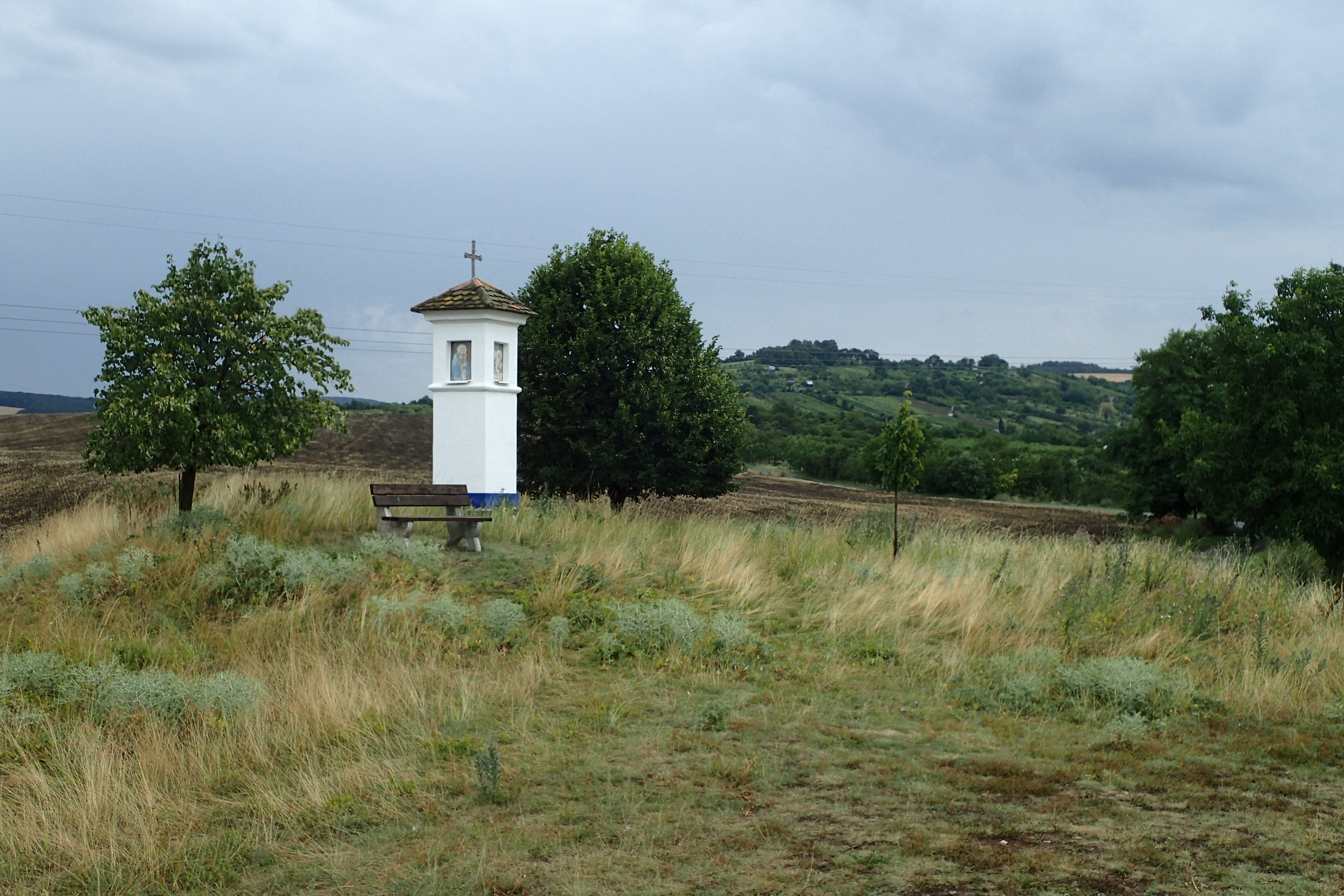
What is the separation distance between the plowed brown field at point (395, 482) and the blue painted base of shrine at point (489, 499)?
236 inches

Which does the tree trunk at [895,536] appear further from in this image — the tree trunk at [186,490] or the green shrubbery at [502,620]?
the tree trunk at [186,490]

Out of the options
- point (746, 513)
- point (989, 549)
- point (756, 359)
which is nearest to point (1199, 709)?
point (989, 549)

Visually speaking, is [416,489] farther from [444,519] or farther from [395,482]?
[395,482]

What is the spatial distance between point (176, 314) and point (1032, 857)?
13.7m

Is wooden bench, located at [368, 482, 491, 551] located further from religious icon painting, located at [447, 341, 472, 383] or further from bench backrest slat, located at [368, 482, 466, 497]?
religious icon painting, located at [447, 341, 472, 383]

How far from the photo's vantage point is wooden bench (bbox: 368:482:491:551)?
544 inches

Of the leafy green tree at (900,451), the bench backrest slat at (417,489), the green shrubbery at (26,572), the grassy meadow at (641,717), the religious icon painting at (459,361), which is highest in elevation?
the religious icon painting at (459,361)

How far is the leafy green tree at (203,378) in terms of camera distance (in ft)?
46.0

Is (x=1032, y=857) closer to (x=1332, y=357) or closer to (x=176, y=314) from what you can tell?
(x=176, y=314)

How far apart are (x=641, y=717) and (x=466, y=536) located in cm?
Result: 657

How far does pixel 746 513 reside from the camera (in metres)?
31.5

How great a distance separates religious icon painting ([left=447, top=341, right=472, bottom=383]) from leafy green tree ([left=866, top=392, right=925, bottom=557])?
7.22 meters

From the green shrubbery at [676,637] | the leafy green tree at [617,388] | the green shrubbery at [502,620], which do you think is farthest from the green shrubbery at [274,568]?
the leafy green tree at [617,388]

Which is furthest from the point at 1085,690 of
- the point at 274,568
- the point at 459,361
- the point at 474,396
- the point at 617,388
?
the point at 617,388
